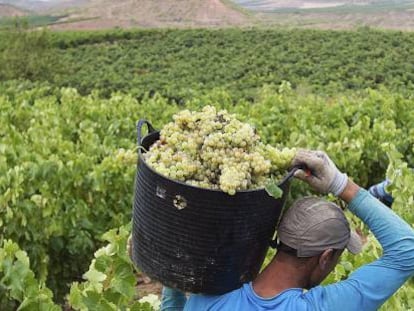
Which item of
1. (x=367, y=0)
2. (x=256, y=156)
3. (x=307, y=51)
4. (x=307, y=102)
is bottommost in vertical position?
(x=367, y=0)

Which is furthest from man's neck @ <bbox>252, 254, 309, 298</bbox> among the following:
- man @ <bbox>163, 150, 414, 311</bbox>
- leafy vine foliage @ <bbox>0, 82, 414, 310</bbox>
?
leafy vine foliage @ <bbox>0, 82, 414, 310</bbox>

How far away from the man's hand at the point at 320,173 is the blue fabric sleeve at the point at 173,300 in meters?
0.77

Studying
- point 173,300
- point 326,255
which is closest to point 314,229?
point 326,255

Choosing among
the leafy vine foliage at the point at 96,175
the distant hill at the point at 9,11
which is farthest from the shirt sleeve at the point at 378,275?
the distant hill at the point at 9,11

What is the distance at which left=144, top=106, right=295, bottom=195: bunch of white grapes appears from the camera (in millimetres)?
2525

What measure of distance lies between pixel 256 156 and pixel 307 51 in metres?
42.2

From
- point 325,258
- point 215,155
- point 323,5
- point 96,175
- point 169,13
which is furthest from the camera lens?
point 323,5

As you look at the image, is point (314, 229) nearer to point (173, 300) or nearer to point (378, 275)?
point (378, 275)

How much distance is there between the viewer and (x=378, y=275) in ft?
8.54

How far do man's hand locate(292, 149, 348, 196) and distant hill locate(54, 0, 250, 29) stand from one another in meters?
79.0

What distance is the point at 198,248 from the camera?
2672 mm

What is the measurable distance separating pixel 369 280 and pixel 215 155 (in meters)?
0.66

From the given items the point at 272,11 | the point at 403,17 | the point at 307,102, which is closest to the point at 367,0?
the point at 272,11

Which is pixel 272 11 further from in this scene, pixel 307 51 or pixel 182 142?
pixel 182 142
